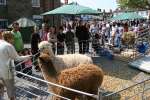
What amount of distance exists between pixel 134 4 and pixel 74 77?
2394 inches

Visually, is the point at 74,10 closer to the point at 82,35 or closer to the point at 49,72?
the point at 82,35

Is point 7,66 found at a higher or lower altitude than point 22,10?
higher

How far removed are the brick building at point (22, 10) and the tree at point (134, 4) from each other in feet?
73.1

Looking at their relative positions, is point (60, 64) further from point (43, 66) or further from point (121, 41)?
point (121, 41)

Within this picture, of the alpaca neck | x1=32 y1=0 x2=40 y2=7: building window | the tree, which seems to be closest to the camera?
the alpaca neck

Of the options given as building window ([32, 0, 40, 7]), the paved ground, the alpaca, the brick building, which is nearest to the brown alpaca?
the alpaca

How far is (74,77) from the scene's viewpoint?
6.87 meters

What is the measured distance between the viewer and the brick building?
4297cm

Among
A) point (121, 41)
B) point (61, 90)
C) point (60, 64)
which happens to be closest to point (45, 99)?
point (60, 64)

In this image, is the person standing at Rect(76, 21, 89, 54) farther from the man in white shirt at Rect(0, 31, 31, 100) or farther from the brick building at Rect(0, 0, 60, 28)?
the brick building at Rect(0, 0, 60, 28)

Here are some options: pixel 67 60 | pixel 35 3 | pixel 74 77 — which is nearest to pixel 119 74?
pixel 67 60

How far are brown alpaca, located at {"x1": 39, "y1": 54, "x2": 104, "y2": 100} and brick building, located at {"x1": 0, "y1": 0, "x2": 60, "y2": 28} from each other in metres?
34.7

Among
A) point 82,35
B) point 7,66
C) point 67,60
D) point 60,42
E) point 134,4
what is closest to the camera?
point 7,66

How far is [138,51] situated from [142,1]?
46.6 metres
